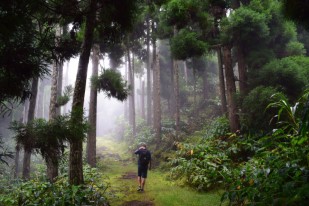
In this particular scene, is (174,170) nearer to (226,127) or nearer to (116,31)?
(226,127)

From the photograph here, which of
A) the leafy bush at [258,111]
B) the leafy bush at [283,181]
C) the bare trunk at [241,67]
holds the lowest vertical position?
the leafy bush at [283,181]

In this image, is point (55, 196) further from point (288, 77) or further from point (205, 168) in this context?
point (288, 77)

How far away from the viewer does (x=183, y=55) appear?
359 inches

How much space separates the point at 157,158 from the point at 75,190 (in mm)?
8691

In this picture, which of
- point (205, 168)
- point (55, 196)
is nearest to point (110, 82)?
point (205, 168)

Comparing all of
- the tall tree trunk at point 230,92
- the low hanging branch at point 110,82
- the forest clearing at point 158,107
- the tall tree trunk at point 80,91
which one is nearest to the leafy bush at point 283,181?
the forest clearing at point 158,107

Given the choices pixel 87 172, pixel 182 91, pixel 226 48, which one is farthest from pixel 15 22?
pixel 182 91

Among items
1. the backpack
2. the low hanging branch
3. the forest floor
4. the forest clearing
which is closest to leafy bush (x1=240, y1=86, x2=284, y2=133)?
the forest clearing

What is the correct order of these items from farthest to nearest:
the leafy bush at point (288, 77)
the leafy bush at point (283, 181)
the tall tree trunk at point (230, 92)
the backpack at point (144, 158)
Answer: the tall tree trunk at point (230, 92) → the leafy bush at point (288, 77) → the backpack at point (144, 158) → the leafy bush at point (283, 181)

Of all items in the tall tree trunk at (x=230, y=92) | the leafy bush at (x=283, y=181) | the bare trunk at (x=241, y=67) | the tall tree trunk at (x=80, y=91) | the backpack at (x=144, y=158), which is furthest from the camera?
the bare trunk at (x=241, y=67)

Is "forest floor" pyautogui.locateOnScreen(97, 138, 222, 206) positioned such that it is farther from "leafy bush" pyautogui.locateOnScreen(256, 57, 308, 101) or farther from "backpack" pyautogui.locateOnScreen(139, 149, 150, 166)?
"leafy bush" pyautogui.locateOnScreen(256, 57, 308, 101)

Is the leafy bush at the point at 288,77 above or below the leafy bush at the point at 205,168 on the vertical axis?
above

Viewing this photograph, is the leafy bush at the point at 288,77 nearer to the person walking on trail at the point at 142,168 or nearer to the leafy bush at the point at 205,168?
the leafy bush at the point at 205,168

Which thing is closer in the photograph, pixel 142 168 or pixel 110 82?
pixel 142 168
